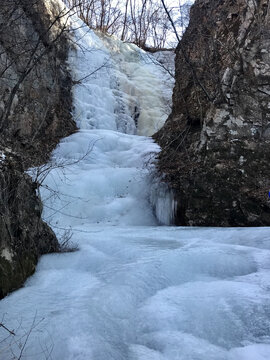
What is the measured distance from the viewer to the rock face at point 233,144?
17.3 feet

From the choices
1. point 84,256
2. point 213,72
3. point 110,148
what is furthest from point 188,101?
point 84,256

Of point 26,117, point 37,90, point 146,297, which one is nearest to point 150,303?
point 146,297

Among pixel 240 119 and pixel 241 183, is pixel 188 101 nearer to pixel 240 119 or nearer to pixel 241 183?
pixel 240 119

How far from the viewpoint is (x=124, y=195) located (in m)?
6.66

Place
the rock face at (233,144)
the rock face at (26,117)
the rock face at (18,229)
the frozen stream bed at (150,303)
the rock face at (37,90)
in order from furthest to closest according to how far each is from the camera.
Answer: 1. the rock face at (37,90)
2. the rock face at (233,144)
3. the rock face at (26,117)
4. the rock face at (18,229)
5. the frozen stream bed at (150,303)

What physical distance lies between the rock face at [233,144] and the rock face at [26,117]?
2501mm

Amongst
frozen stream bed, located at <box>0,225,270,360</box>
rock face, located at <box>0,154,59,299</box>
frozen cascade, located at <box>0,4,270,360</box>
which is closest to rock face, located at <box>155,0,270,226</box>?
frozen cascade, located at <box>0,4,270,360</box>

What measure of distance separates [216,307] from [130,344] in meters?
0.65

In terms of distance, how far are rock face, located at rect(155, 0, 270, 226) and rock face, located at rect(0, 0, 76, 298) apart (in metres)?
2.50

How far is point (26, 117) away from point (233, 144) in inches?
192

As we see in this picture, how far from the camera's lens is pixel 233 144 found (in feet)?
18.8

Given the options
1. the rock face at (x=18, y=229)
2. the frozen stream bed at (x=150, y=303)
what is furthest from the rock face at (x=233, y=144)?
the rock face at (x=18, y=229)

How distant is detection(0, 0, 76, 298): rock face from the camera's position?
Answer: 2.99 metres

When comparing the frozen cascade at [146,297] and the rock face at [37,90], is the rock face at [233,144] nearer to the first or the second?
the frozen cascade at [146,297]
